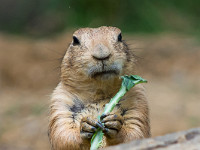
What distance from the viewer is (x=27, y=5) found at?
15.1 meters

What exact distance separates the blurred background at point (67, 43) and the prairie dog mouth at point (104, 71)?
2557mm

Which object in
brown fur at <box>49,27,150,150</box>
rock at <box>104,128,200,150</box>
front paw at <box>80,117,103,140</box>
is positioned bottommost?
rock at <box>104,128,200,150</box>

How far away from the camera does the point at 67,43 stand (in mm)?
12875

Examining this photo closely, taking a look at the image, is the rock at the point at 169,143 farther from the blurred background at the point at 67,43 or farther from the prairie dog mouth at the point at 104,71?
the blurred background at the point at 67,43

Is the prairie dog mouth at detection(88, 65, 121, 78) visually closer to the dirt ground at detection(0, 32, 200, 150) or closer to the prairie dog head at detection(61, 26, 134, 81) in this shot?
the prairie dog head at detection(61, 26, 134, 81)

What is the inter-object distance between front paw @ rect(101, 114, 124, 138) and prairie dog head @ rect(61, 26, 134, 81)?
458 millimetres

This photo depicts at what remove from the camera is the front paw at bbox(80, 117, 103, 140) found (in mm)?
4047

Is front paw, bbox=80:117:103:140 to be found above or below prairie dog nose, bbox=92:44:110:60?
below

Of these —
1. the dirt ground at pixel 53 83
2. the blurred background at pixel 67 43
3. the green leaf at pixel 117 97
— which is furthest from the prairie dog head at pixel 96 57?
the dirt ground at pixel 53 83

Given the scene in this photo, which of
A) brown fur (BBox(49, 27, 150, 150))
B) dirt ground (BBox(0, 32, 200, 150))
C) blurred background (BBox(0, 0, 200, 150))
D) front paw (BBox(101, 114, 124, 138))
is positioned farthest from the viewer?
blurred background (BBox(0, 0, 200, 150))

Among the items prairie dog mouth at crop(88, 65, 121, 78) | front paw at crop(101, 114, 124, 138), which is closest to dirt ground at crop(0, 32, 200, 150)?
prairie dog mouth at crop(88, 65, 121, 78)

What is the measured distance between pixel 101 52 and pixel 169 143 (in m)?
1.44

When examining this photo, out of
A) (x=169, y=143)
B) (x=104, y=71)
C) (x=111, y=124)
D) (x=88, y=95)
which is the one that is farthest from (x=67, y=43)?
(x=169, y=143)

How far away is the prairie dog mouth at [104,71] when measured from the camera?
169 inches
